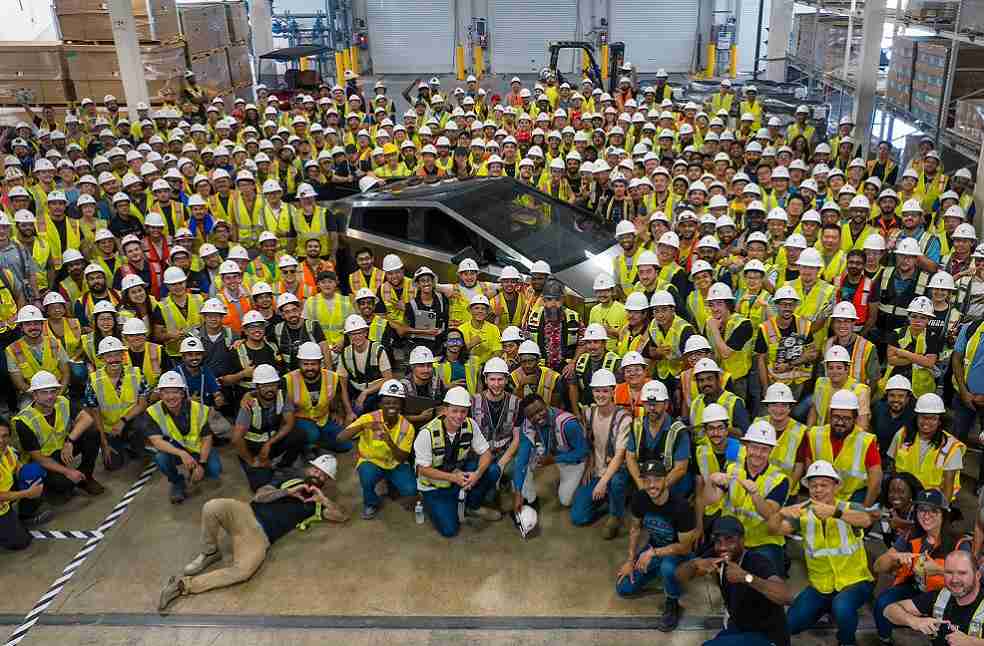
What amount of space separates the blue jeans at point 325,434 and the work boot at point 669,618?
3.06 meters

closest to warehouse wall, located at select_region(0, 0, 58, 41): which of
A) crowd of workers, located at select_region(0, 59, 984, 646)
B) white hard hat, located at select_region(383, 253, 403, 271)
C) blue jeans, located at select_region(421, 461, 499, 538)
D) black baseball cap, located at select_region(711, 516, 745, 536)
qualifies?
crowd of workers, located at select_region(0, 59, 984, 646)

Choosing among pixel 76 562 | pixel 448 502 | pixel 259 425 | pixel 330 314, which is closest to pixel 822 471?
pixel 448 502

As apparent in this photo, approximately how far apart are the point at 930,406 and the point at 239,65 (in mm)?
18015

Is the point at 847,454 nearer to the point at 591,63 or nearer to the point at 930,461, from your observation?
the point at 930,461

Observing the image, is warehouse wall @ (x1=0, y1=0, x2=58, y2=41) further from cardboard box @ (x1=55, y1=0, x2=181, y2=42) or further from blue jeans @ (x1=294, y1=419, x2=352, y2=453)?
blue jeans @ (x1=294, y1=419, x2=352, y2=453)

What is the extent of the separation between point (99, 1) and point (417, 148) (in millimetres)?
7131

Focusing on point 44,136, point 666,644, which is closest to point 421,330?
point 666,644

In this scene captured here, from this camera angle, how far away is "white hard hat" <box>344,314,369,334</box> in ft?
21.8

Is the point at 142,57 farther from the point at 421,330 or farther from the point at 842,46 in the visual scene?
the point at 842,46

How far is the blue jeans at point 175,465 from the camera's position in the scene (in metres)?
6.18

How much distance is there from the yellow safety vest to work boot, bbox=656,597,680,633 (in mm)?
3722

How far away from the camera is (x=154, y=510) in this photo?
6.18 metres

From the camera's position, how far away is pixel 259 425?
6219 millimetres

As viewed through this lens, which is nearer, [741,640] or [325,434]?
[741,640]
